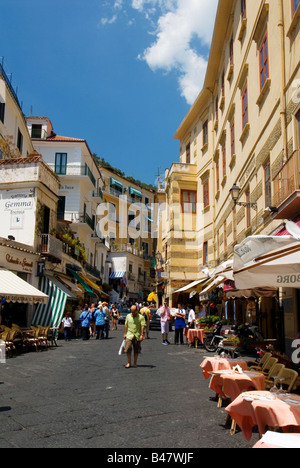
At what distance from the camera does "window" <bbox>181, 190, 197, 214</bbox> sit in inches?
1265

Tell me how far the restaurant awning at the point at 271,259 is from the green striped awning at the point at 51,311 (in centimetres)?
1434

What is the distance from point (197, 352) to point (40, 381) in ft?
24.5

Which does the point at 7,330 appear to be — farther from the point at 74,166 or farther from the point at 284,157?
the point at 74,166

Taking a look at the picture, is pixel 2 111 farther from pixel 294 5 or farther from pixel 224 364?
pixel 224 364

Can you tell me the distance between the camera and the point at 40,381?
8.98 metres

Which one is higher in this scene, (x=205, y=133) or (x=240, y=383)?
(x=205, y=133)

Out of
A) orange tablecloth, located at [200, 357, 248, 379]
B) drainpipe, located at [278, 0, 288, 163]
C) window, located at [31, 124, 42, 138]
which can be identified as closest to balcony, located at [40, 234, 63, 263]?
drainpipe, located at [278, 0, 288, 163]

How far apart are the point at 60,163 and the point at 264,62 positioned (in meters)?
24.0

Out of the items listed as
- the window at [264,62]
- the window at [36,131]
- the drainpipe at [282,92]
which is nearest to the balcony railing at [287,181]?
the drainpipe at [282,92]

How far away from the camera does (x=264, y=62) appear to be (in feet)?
44.9

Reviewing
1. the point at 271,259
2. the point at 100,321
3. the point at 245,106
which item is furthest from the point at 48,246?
the point at 271,259

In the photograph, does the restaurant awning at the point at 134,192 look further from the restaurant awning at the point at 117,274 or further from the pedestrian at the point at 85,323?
the pedestrian at the point at 85,323

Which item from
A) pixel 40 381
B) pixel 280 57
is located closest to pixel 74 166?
pixel 280 57

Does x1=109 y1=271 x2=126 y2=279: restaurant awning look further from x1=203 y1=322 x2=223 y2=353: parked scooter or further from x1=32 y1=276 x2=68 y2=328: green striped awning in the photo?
x1=203 y1=322 x2=223 y2=353: parked scooter
